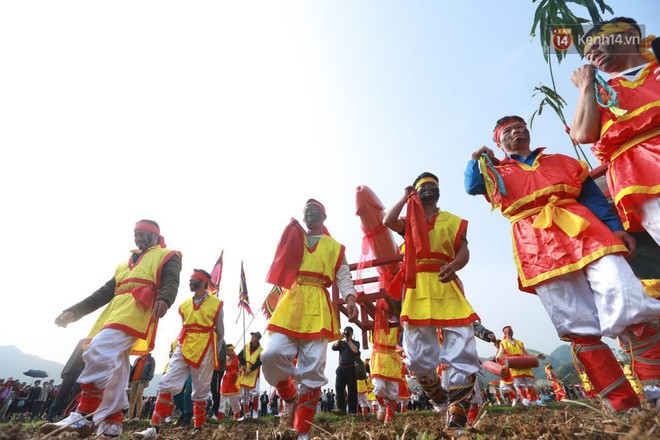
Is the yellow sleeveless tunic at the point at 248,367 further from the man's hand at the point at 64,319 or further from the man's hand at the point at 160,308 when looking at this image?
the man's hand at the point at 160,308

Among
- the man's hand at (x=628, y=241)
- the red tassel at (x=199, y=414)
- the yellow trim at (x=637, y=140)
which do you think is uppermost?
the yellow trim at (x=637, y=140)

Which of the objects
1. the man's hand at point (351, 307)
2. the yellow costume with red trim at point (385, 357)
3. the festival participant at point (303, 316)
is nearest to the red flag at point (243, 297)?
the yellow costume with red trim at point (385, 357)

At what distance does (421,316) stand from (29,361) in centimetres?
21505

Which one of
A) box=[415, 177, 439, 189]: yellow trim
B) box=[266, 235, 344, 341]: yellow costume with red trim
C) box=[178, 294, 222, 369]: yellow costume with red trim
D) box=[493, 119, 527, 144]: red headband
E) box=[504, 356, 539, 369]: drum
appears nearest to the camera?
box=[493, 119, 527, 144]: red headband

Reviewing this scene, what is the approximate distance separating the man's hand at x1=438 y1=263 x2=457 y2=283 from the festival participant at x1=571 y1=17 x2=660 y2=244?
4.74 ft

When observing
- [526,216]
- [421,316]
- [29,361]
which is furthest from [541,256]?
[29,361]

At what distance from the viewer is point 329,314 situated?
146 inches

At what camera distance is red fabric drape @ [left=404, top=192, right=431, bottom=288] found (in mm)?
3666

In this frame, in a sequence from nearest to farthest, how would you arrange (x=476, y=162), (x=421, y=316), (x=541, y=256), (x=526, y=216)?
(x=541, y=256) → (x=526, y=216) → (x=476, y=162) → (x=421, y=316)

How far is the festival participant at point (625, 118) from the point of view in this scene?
7.20ft

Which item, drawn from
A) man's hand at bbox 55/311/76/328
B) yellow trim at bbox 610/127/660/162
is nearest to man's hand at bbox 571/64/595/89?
yellow trim at bbox 610/127/660/162

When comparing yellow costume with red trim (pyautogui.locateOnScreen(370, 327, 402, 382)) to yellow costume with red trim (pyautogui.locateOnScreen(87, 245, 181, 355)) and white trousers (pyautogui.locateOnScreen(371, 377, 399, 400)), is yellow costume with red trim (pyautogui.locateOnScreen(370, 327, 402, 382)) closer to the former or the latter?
white trousers (pyautogui.locateOnScreen(371, 377, 399, 400))

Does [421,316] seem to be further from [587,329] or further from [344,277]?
[587,329]

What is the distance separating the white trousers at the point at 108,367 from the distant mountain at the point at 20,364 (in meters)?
176
